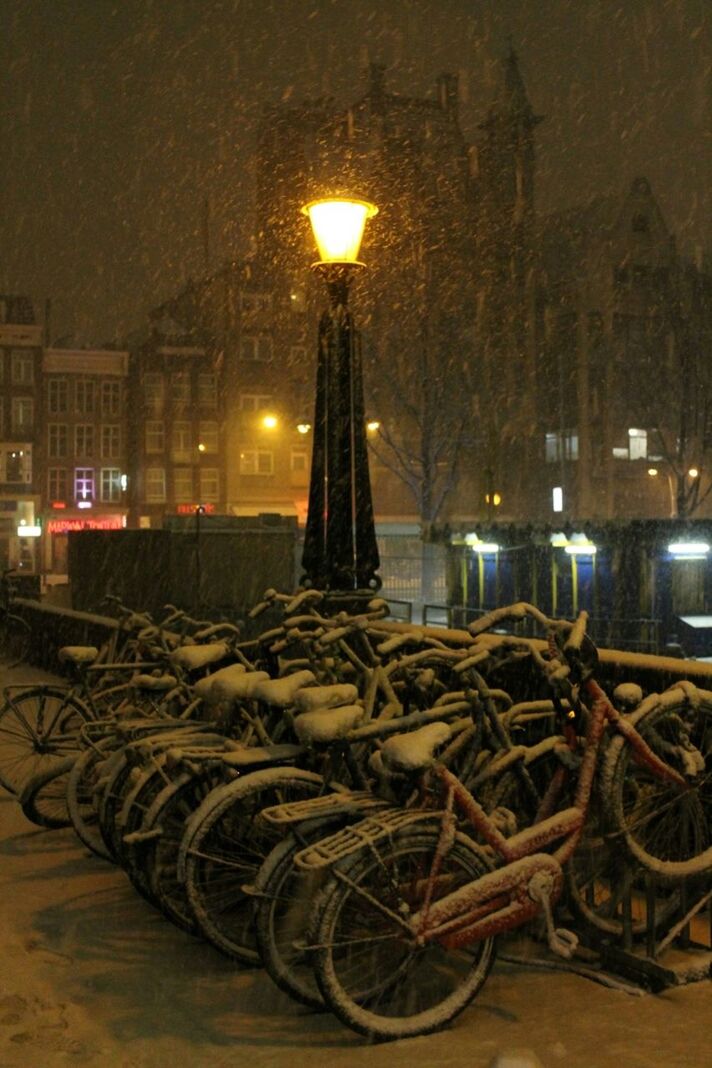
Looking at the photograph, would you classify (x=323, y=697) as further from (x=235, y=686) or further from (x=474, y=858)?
(x=474, y=858)

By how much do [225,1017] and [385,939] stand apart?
2.39 ft

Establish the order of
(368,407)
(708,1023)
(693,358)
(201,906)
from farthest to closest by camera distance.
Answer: (368,407), (693,358), (201,906), (708,1023)

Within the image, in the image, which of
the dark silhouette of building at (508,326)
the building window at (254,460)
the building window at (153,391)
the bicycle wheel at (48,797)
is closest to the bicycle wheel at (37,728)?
the bicycle wheel at (48,797)

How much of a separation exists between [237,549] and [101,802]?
1530 centimetres

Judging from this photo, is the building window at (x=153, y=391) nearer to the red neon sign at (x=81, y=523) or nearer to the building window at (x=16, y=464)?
the red neon sign at (x=81, y=523)

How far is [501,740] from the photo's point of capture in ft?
17.0

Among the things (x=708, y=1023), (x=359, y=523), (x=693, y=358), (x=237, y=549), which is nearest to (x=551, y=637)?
(x=708, y=1023)

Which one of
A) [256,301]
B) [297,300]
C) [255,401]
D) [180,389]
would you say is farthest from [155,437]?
[297,300]

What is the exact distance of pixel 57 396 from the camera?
67500mm

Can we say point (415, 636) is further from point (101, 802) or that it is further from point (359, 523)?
point (359, 523)

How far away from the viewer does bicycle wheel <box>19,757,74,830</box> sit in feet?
24.2

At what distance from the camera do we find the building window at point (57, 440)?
6688 centimetres

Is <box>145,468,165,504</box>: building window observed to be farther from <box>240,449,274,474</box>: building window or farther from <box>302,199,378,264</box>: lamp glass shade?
<box>302,199,378,264</box>: lamp glass shade

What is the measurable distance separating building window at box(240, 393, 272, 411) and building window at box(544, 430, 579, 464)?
14.8m
